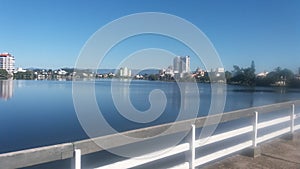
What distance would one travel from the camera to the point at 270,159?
487 centimetres

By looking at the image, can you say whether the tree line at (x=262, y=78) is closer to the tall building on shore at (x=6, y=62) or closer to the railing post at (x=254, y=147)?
the railing post at (x=254, y=147)

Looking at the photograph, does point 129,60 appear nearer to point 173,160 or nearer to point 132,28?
point 132,28

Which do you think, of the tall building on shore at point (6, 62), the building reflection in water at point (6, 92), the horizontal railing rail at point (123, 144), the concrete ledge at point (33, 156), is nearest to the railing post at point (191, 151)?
the horizontal railing rail at point (123, 144)

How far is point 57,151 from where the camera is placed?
2.41 meters

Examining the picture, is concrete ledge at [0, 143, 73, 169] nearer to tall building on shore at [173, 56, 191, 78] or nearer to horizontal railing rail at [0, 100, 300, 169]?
horizontal railing rail at [0, 100, 300, 169]

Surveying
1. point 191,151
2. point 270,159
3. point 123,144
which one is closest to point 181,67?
point 270,159

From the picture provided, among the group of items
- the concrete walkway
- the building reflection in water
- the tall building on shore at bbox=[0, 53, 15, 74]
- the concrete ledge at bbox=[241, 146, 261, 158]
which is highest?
→ the tall building on shore at bbox=[0, 53, 15, 74]

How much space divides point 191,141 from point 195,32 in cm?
169

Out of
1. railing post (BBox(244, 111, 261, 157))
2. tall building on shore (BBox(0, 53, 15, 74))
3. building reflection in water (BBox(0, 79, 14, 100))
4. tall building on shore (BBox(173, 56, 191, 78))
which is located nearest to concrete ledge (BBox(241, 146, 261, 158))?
railing post (BBox(244, 111, 261, 157))

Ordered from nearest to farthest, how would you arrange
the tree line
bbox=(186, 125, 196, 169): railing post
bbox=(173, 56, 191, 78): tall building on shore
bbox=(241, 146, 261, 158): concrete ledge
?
bbox=(186, 125, 196, 169): railing post
bbox=(241, 146, 261, 158): concrete ledge
bbox=(173, 56, 191, 78): tall building on shore
the tree line

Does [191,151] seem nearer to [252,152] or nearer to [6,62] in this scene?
[252,152]

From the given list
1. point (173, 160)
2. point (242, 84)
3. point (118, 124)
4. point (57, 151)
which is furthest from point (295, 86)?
point (57, 151)

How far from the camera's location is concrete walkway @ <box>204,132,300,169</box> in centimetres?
446

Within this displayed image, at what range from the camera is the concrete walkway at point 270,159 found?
175 inches
